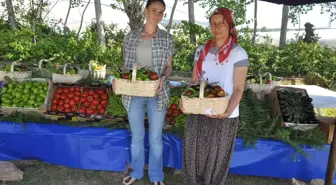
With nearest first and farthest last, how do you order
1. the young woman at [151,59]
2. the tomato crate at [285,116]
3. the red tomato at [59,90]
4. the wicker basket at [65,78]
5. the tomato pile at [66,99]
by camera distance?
the young woman at [151,59] < the tomato crate at [285,116] < the tomato pile at [66,99] < the red tomato at [59,90] < the wicker basket at [65,78]

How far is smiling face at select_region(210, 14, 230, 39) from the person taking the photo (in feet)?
7.04

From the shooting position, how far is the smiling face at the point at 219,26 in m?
2.15

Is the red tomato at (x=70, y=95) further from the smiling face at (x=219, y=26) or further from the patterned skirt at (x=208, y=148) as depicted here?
the smiling face at (x=219, y=26)

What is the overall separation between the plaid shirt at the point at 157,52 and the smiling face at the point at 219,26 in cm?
54

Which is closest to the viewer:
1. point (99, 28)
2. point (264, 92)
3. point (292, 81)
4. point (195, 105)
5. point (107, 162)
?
point (195, 105)

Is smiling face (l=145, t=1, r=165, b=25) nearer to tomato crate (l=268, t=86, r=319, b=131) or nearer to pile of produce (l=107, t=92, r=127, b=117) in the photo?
pile of produce (l=107, t=92, r=127, b=117)

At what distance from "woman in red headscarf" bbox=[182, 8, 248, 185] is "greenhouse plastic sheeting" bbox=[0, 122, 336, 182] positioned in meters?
0.74

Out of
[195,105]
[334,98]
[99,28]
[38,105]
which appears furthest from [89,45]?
[195,105]

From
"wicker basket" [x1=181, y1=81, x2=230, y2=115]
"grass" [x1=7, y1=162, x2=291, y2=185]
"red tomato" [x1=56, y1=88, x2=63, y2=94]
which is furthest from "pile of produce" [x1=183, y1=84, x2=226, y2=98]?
"red tomato" [x1=56, y1=88, x2=63, y2=94]

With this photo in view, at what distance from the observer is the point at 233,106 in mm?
2252

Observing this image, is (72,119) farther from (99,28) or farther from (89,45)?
(99,28)

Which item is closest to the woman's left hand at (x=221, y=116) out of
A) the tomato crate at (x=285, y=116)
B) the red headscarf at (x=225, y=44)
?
the red headscarf at (x=225, y=44)

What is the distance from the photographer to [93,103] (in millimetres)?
3506

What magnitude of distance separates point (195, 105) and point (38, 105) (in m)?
2.07
